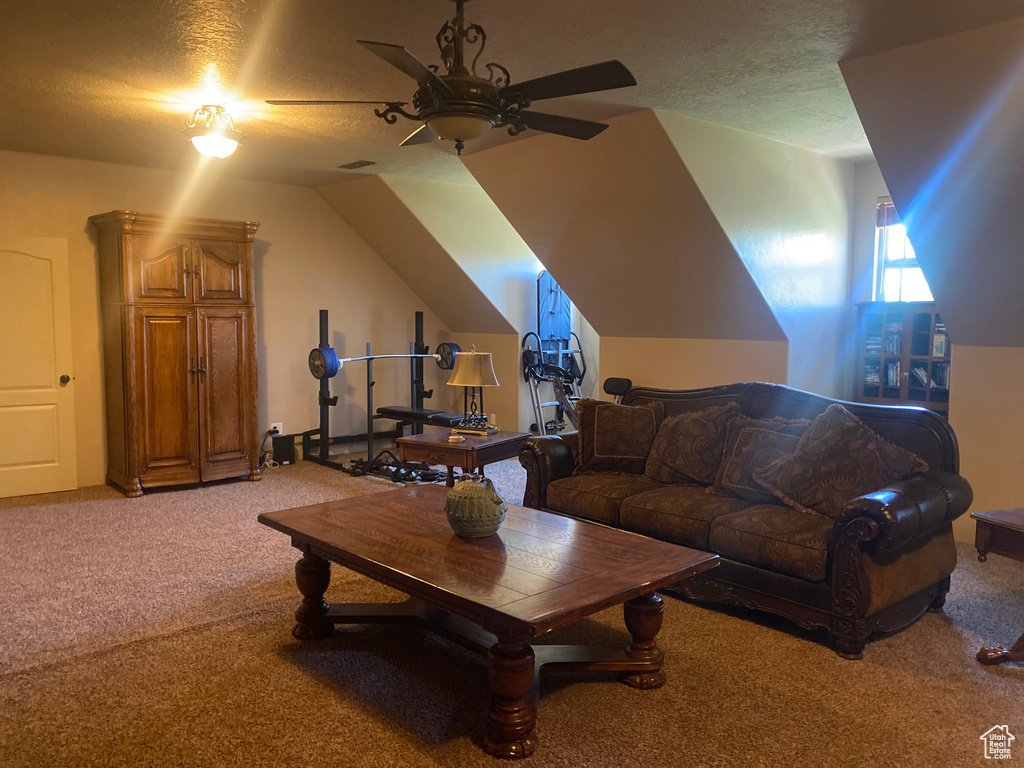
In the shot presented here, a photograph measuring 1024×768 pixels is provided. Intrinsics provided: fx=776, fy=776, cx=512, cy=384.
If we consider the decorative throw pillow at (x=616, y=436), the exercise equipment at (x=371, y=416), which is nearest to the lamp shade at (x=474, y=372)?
the decorative throw pillow at (x=616, y=436)

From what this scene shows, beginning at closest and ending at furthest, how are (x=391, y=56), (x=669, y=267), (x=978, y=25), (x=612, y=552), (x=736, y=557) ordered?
1. (x=391, y=56)
2. (x=612, y=552)
3. (x=978, y=25)
4. (x=736, y=557)
5. (x=669, y=267)

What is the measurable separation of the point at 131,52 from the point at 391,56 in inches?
72.6

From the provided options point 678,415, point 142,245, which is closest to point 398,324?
point 142,245

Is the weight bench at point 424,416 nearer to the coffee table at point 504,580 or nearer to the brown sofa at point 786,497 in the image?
the brown sofa at point 786,497

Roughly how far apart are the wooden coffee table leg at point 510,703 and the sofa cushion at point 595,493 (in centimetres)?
164

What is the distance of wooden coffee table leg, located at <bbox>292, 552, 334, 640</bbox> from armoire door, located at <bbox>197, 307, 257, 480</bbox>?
3107 millimetres

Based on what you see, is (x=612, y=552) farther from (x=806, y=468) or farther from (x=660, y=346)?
(x=660, y=346)

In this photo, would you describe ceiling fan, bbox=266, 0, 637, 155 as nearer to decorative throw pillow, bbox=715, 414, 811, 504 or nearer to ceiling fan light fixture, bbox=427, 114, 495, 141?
ceiling fan light fixture, bbox=427, 114, 495, 141

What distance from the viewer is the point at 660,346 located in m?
6.12

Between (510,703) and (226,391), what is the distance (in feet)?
14.6

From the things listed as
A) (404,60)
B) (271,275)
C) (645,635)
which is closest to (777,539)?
(645,635)

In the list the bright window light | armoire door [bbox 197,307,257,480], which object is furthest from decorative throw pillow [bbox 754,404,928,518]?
armoire door [bbox 197,307,257,480]

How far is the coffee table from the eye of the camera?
2.42 metres

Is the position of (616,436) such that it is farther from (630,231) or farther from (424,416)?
(424,416)
